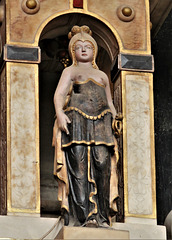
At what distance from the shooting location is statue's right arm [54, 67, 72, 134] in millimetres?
12633

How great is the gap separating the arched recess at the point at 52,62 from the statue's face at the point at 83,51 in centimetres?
81

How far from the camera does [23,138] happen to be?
13.3 metres

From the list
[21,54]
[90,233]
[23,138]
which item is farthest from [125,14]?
[90,233]

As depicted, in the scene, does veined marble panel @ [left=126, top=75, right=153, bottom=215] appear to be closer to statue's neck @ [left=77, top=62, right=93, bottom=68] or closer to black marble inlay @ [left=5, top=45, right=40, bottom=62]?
statue's neck @ [left=77, top=62, right=93, bottom=68]

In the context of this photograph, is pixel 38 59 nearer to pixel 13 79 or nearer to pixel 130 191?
pixel 13 79

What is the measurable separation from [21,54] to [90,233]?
2.35 meters

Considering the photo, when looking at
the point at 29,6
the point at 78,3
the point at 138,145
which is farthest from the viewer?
the point at 78,3

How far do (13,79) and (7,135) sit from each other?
0.61 meters

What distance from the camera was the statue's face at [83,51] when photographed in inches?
519

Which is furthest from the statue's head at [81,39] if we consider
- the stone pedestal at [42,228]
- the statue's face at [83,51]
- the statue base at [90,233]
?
the statue base at [90,233]

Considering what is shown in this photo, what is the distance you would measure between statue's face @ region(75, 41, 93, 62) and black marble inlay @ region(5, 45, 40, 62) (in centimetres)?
59

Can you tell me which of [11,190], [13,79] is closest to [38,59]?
[13,79]

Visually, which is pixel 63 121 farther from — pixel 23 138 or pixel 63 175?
pixel 23 138

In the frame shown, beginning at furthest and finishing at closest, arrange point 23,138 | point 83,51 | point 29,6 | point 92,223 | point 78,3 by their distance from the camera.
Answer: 1. point 78,3
2. point 29,6
3. point 23,138
4. point 83,51
5. point 92,223
